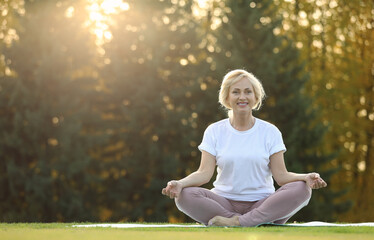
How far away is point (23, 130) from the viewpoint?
23.7 metres

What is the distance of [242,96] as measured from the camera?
22.4 feet

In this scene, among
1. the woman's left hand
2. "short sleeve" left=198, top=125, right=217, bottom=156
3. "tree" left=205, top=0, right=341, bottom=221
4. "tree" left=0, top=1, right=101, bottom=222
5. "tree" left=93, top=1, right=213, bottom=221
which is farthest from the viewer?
"tree" left=93, top=1, right=213, bottom=221

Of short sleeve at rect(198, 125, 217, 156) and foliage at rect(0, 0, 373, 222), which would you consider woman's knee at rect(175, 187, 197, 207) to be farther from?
foliage at rect(0, 0, 373, 222)

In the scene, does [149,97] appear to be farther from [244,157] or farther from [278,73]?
[244,157]

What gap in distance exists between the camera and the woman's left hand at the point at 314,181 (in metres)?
6.29

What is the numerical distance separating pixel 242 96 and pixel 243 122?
261mm

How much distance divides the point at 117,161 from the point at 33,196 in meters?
3.27

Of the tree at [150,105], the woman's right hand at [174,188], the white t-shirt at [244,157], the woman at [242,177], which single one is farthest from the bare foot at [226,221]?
the tree at [150,105]

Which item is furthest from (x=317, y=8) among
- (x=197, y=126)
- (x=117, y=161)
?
(x=117, y=161)

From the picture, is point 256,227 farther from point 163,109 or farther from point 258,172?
point 163,109

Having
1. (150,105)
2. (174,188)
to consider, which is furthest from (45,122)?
(174,188)

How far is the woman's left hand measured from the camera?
6289mm

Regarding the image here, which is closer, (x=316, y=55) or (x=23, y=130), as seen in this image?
(x=23, y=130)

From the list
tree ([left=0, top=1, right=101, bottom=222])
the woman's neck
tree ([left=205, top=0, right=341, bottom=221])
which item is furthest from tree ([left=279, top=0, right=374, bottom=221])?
the woman's neck
